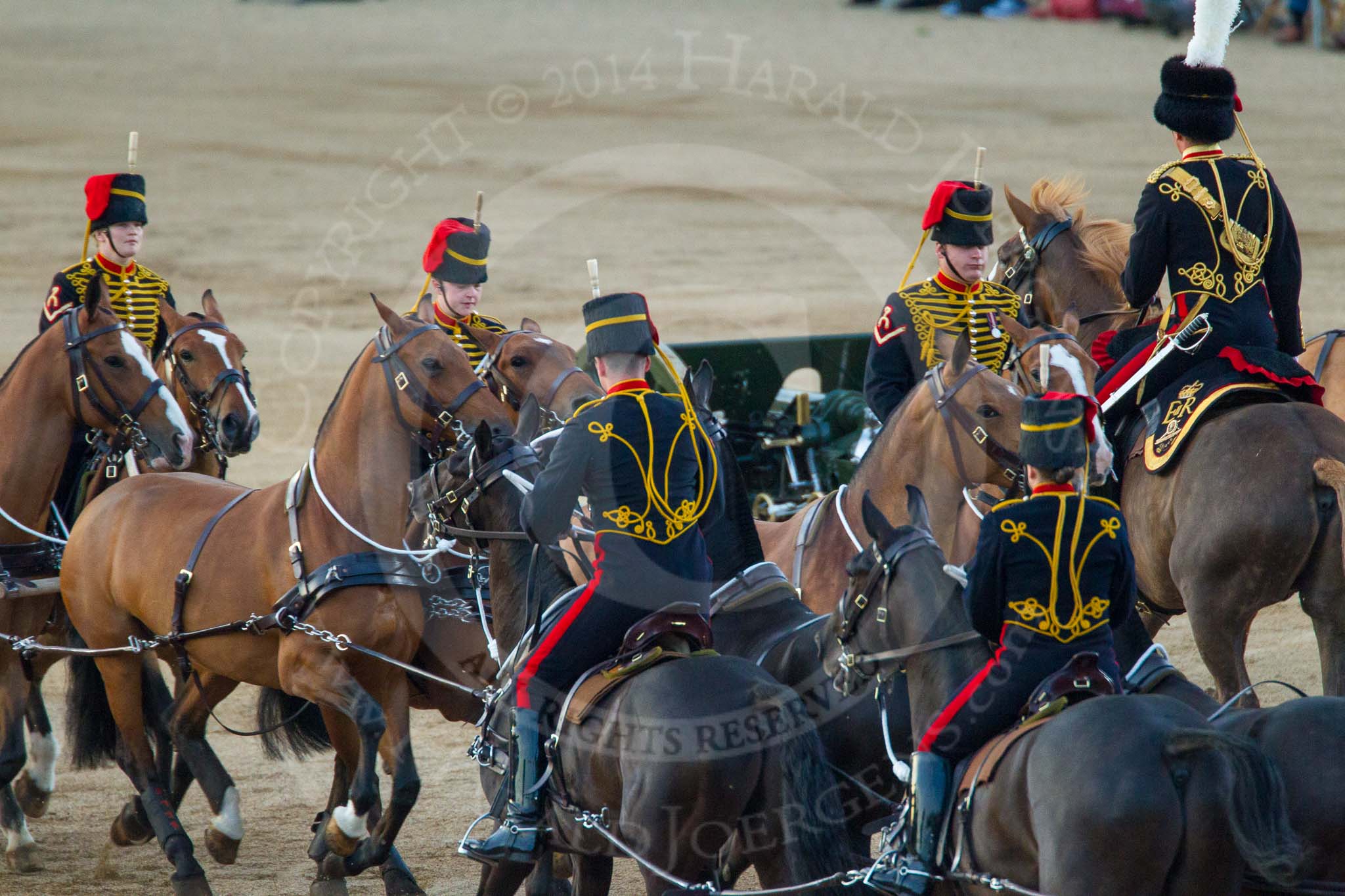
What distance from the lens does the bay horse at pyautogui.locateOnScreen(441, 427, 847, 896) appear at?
459cm

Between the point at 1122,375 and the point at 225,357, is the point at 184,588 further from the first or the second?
the point at 1122,375

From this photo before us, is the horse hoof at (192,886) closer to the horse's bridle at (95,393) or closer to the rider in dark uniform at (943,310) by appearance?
the horse's bridle at (95,393)

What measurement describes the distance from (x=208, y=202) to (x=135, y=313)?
12.3 meters

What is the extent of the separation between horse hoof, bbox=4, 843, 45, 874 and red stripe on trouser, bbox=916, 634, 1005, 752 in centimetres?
404

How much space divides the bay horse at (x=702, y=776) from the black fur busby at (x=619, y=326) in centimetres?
90

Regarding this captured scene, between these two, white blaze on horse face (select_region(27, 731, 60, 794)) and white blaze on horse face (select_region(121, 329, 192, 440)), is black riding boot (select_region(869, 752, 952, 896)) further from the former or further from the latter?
white blaze on horse face (select_region(27, 731, 60, 794))

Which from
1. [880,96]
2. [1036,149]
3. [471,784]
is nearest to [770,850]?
[471,784]

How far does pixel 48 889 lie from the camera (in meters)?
6.64

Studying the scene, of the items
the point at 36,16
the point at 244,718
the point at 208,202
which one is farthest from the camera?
the point at 36,16

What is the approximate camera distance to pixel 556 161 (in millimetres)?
21188

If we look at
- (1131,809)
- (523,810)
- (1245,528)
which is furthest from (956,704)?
(1245,528)

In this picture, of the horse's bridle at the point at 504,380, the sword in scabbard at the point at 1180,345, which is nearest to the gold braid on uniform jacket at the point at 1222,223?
the sword in scabbard at the point at 1180,345

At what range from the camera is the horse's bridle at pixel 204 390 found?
7.60m

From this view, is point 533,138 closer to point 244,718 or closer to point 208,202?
point 208,202
